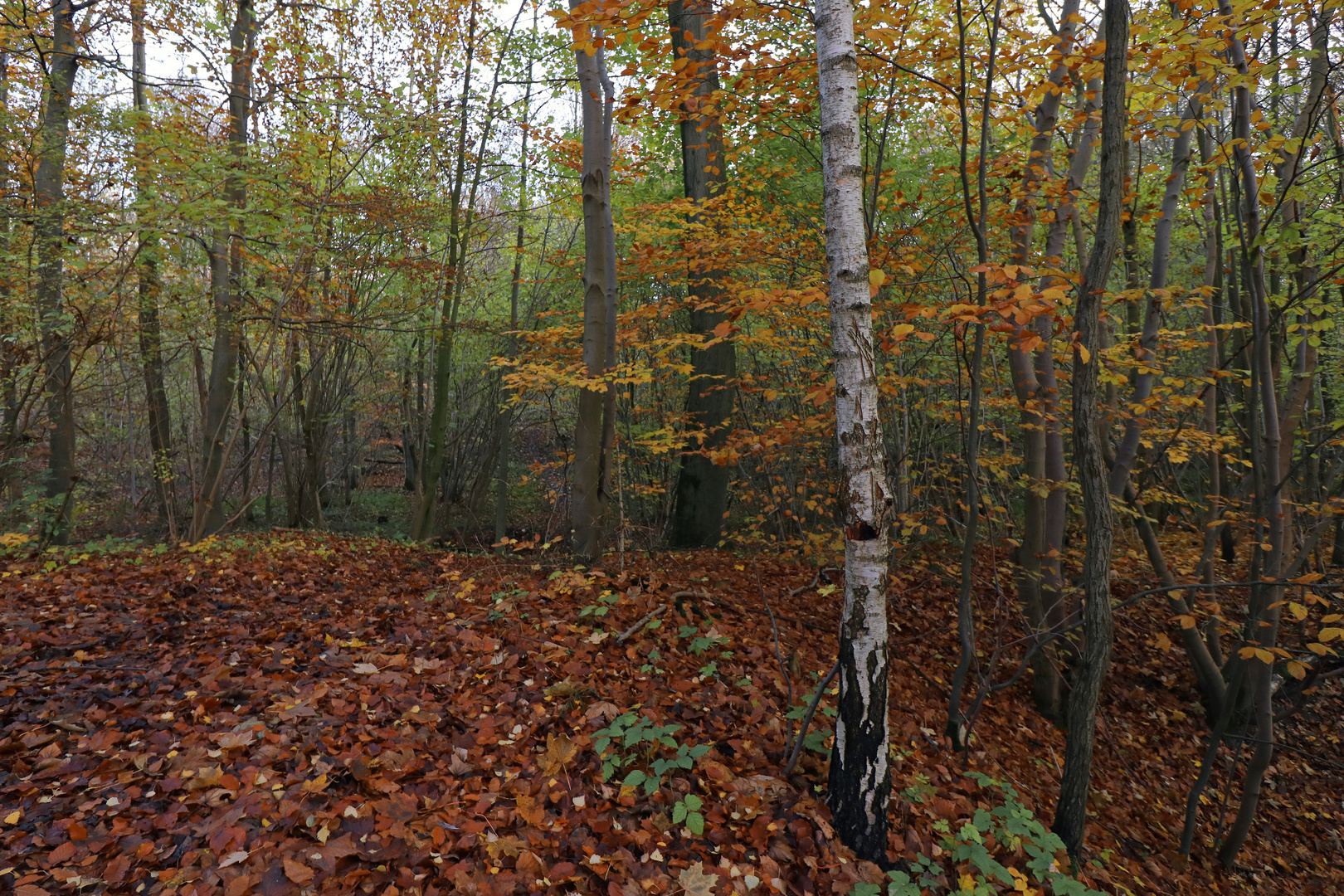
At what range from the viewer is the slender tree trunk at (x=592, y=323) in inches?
227

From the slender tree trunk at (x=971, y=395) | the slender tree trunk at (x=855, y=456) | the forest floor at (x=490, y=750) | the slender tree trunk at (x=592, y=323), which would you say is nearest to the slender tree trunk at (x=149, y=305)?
the forest floor at (x=490, y=750)

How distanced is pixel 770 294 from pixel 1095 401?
173 centimetres

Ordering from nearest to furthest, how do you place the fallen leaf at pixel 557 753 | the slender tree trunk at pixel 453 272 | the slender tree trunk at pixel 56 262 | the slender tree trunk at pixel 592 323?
the fallen leaf at pixel 557 753, the slender tree trunk at pixel 592 323, the slender tree trunk at pixel 56 262, the slender tree trunk at pixel 453 272

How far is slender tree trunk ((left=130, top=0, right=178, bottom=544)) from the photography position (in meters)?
7.65

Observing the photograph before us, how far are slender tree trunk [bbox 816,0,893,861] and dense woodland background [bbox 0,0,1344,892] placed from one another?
114 millimetres

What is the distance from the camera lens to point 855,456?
275cm

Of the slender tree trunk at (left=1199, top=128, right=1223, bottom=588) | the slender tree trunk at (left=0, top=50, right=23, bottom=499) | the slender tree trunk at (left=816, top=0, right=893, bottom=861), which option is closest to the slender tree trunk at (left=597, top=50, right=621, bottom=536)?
the slender tree trunk at (left=816, top=0, right=893, bottom=861)

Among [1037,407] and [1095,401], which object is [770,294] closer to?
[1095,401]

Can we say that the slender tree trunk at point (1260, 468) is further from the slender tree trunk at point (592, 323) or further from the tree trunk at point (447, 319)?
the tree trunk at point (447, 319)

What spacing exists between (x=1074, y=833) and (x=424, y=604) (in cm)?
483

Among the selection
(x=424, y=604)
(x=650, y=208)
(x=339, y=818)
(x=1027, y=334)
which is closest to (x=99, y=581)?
(x=424, y=604)

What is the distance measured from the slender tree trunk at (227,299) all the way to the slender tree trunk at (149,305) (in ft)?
1.80

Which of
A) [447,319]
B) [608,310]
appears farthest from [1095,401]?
[447,319]

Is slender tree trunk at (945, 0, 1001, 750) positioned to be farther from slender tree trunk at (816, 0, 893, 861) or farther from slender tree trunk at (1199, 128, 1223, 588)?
slender tree trunk at (1199, 128, 1223, 588)
